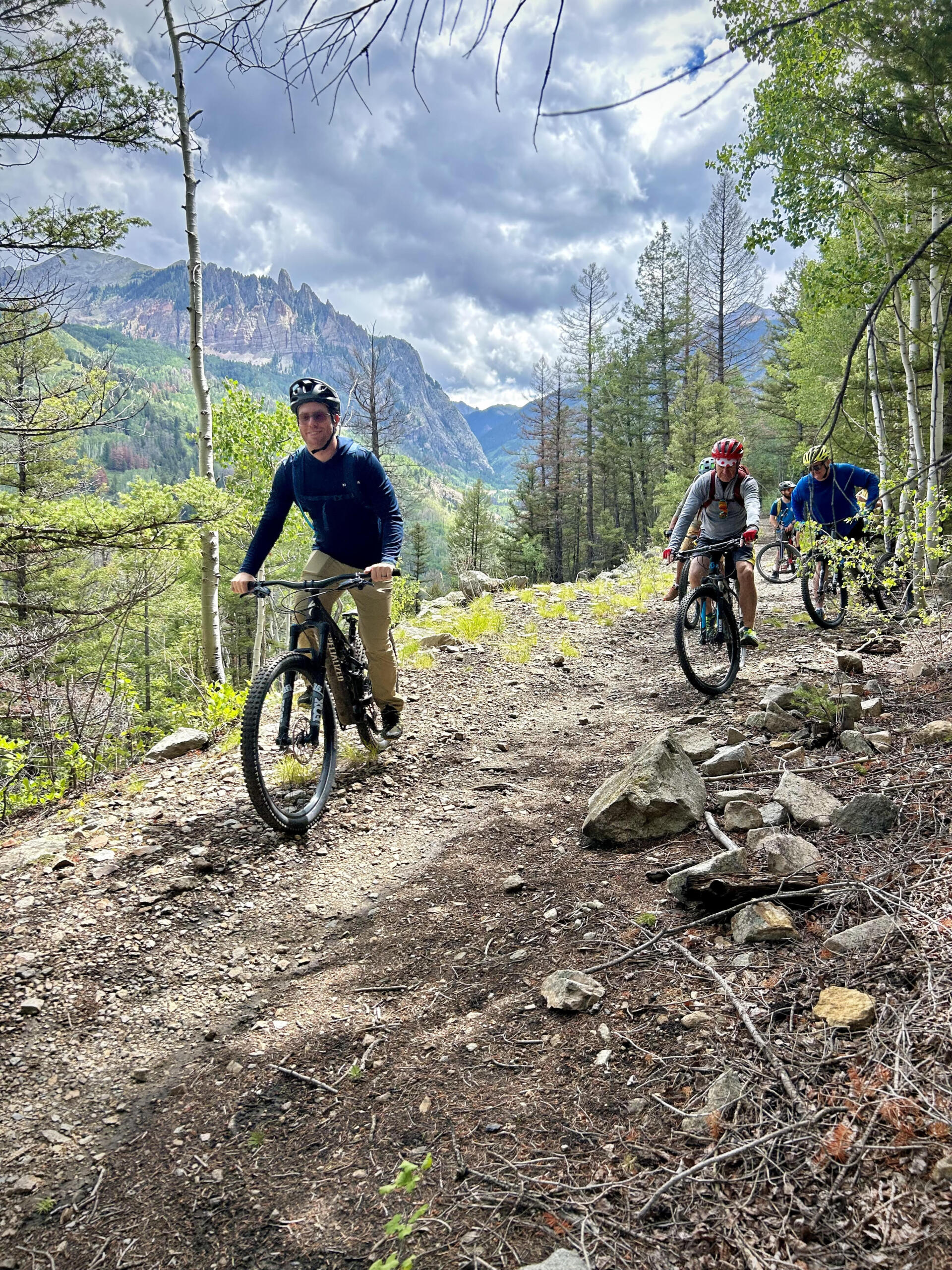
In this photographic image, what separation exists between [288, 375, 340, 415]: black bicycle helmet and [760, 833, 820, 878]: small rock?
12.5ft

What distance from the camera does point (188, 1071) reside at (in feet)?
7.48

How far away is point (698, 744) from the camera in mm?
4172

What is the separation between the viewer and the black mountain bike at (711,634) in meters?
5.81

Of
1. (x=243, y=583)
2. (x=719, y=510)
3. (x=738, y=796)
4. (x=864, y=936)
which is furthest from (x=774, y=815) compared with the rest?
(x=719, y=510)

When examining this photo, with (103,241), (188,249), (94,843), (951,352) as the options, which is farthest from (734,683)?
(188,249)

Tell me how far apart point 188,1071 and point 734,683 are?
5.35m

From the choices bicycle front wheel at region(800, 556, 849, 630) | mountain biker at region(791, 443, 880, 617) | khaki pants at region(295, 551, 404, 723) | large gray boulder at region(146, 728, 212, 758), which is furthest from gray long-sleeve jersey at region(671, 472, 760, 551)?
large gray boulder at region(146, 728, 212, 758)

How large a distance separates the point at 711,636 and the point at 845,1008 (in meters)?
4.61

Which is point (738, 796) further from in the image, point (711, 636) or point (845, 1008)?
point (711, 636)

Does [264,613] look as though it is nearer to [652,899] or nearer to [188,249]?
[188,249]

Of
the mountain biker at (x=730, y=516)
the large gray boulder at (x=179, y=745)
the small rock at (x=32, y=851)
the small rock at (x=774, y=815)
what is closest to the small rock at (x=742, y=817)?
the small rock at (x=774, y=815)

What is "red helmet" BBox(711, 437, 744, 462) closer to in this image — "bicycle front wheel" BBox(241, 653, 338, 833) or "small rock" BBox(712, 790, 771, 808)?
"small rock" BBox(712, 790, 771, 808)

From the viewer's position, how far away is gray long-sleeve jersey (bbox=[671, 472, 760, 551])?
247 inches

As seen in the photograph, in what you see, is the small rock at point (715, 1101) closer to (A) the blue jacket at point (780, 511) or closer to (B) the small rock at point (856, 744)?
(B) the small rock at point (856, 744)
